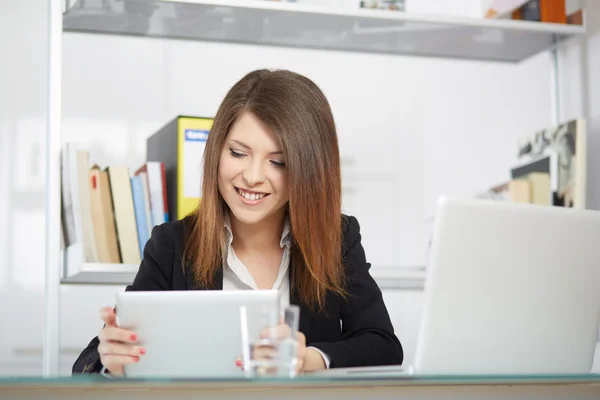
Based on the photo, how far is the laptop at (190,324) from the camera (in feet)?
4.03

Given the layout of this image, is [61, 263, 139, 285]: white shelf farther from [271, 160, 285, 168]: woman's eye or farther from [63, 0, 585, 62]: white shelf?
[63, 0, 585, 62]: white shelf

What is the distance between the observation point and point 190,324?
125cm

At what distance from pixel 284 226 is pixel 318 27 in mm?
794

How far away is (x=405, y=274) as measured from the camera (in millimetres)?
2381

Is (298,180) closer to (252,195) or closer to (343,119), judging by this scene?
(252,195)

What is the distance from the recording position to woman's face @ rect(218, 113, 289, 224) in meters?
1.79

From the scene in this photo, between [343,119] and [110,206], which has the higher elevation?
[343,119]

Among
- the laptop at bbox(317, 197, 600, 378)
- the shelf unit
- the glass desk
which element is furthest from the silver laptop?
the shelf unit

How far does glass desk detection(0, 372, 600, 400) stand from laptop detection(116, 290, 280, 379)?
23 centimetres

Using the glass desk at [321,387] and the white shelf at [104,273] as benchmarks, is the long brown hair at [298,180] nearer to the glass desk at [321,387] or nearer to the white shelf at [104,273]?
the white shelf at [104,273]

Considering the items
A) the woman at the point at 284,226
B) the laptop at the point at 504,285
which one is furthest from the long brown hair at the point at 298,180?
the laptop at the point at 504,285

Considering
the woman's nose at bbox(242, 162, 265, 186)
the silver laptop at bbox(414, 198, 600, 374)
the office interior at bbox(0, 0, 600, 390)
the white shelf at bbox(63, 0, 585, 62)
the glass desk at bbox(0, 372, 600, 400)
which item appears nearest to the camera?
the glass desk at bbox(0, 372, 600, 400)

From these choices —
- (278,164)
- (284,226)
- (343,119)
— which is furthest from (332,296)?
(343,119)

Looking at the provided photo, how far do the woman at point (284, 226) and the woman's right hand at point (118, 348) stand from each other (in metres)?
0.46
